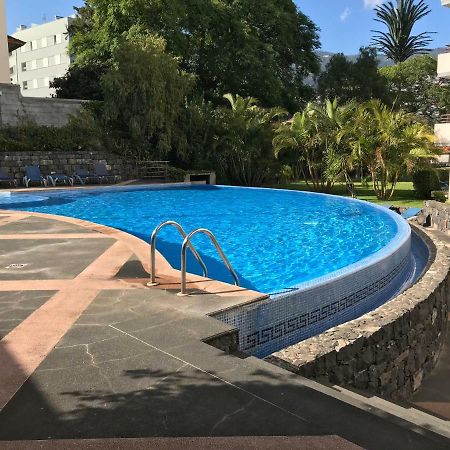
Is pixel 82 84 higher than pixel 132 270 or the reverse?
higher

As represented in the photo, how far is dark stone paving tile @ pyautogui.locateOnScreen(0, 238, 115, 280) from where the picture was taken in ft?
21.8

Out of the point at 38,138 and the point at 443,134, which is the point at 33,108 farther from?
the point at 443,134

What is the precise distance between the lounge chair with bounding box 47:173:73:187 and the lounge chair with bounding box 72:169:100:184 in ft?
1.25

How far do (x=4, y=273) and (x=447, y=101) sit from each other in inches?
1970

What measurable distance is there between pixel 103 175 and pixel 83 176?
1196 mm

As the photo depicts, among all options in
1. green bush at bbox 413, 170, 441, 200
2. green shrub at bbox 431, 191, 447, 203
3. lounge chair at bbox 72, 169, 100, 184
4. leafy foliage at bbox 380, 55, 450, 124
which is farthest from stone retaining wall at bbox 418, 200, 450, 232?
leafy foliage at bbox 380, 55, 450, 124

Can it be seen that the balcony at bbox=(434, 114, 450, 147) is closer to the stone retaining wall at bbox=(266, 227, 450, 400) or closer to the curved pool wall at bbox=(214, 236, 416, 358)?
the curved pool wall at bbox=(214, 236, 416, 358)

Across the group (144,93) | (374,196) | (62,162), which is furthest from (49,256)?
(144,93)

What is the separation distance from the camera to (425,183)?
20.7m

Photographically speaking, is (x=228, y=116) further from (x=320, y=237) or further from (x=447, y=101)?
(x=447, y=101)

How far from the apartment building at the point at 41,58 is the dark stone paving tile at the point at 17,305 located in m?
71.9

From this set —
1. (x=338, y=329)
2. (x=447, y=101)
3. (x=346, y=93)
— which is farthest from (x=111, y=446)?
(x=447, y=101)

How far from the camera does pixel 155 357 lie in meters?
3.88

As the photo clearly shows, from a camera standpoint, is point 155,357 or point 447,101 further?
point 447,101
